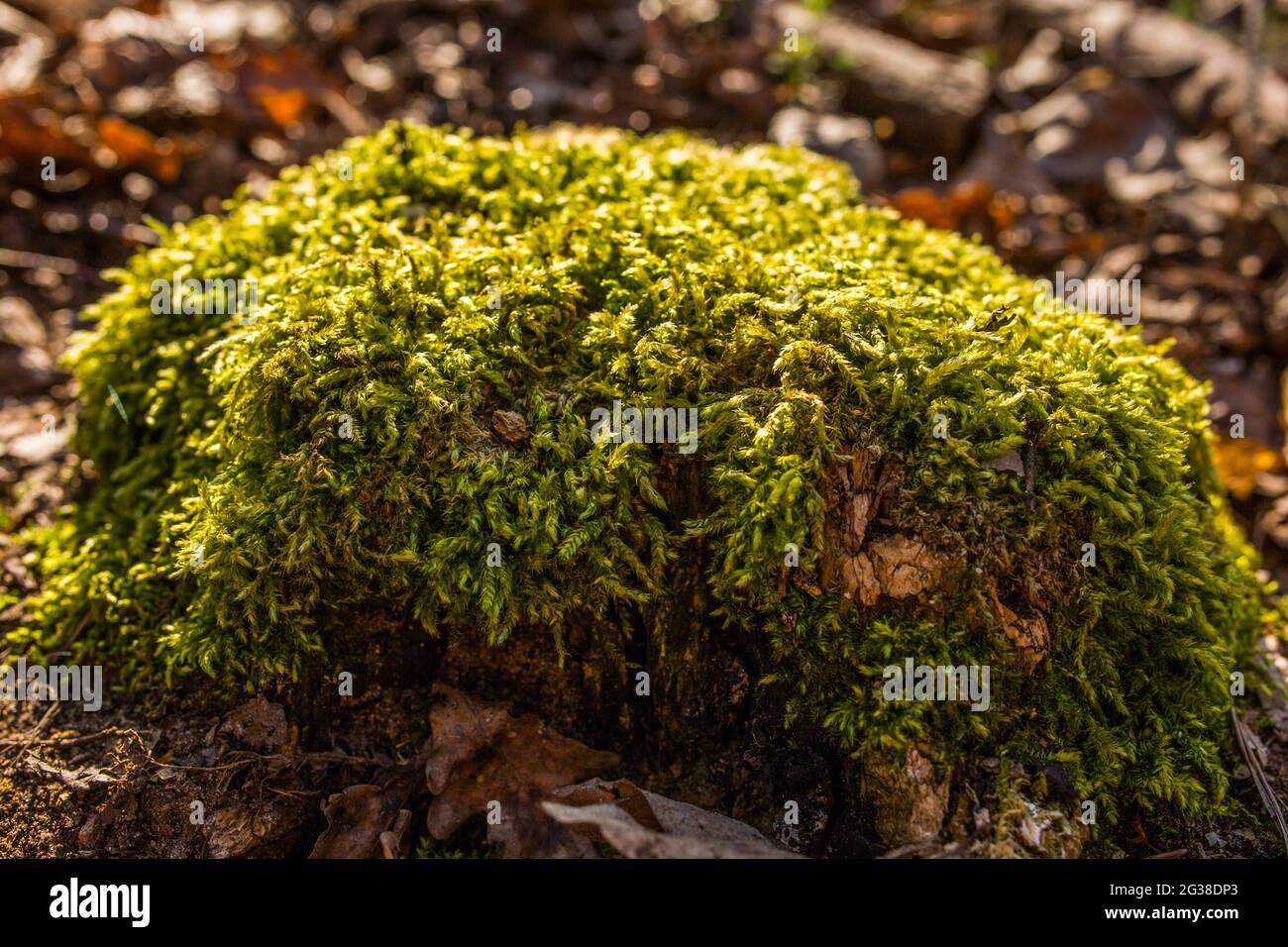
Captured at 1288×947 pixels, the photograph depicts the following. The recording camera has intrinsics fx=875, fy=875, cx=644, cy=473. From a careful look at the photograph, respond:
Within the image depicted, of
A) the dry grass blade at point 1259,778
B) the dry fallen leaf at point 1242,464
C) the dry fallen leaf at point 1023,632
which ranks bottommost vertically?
the dry grass blade at point 1259,778

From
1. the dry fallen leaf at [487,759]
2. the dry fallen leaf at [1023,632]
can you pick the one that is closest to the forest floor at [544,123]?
the dry fallen leaf at [487,759]

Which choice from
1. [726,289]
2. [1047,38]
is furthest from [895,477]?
[1047,38]

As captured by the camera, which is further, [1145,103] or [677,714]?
[1145,103]

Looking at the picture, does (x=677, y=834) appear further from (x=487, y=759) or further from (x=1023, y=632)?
(x=1023, y=632)

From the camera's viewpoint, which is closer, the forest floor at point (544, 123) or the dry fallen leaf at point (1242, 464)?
the forest floor at point (544, 123)

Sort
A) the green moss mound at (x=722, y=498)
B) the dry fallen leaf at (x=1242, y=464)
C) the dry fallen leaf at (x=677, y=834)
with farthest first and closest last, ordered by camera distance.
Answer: the dry fallen leaf at (x=1242, y=464) < the green moss mound at (x=722, y=498) < the dry fallen leaf at (x=677, y=834)

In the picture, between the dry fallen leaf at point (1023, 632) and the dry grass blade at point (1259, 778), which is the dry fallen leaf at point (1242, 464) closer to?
the dry grass blade at point (1259, 778)

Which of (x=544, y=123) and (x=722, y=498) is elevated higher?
(x=544, y=123)

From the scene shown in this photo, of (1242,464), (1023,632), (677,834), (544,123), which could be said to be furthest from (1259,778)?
(544,123)

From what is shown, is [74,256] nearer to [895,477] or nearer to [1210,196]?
[895,477]
